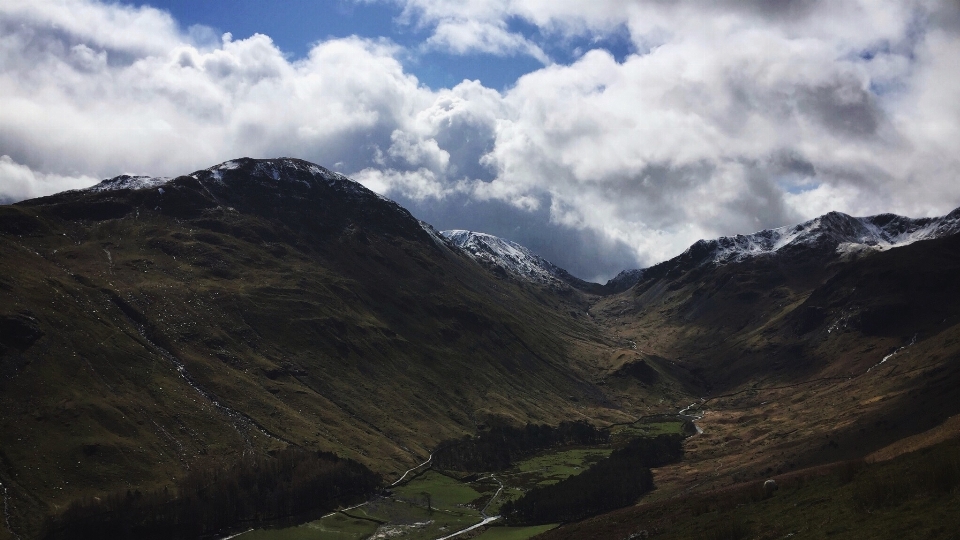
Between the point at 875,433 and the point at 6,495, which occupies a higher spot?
the point at 6,495

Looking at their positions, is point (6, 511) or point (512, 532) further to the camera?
point (512, 532)

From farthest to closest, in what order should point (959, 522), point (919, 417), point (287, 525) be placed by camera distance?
point (287, 525) → point (919, 417) → point (959, 522)

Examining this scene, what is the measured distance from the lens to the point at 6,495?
176250mm

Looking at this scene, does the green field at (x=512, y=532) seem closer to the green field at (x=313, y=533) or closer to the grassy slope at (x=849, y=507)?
the green field at (x=313, y=533)

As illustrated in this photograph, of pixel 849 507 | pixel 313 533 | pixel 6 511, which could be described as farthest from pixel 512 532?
pixel 849 507

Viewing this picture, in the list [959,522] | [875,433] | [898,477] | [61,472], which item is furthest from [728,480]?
[61,472]

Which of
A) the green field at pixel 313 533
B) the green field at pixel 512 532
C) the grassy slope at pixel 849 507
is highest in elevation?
the grassy slope at pixel 849 507

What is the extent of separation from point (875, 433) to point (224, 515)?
185815 millimetres

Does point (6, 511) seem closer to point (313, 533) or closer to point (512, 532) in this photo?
point (313, 533)

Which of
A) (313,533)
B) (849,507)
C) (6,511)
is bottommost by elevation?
(313,533)

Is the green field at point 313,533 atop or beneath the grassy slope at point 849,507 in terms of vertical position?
beneath

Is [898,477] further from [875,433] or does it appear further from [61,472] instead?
[61,472]

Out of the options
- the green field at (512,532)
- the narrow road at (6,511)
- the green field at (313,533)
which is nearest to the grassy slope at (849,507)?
the green field at (512,532)

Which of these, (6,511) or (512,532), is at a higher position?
(6,511)
